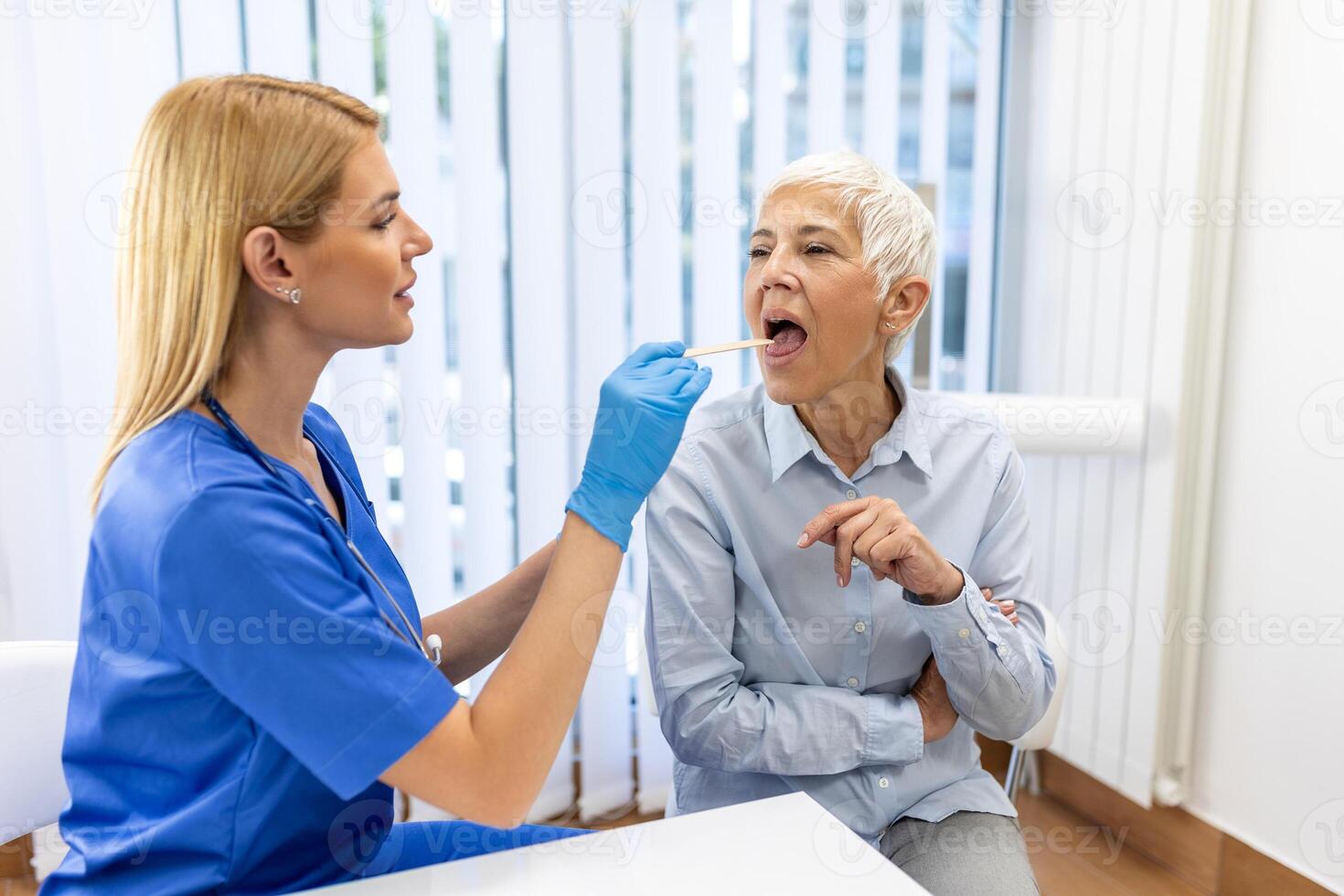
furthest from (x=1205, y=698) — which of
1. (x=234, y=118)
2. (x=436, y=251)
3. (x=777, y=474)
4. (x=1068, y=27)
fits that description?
(x=234, y=118)

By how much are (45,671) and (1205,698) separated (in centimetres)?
199

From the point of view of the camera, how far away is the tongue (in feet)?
4.40

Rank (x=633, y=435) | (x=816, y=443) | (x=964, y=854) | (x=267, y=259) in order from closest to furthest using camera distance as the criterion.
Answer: (x=267, y=259), (x=633, y=435), (x=964, y=854), (x=816, y=443)

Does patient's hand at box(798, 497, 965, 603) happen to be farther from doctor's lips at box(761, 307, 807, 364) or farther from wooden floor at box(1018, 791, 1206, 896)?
wooden floor at box(1018, 791, 1206, 896)

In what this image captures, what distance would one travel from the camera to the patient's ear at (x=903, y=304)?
4.50 ft

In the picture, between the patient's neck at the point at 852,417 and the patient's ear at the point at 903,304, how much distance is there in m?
0.06

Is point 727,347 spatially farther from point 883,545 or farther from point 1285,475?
point 1285,475

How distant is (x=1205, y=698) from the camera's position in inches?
Answer: 77.9

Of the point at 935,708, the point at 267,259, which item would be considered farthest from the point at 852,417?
the point at 267,259

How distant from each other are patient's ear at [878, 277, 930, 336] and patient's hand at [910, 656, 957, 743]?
0.46 meters

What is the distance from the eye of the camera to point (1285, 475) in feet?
5.81

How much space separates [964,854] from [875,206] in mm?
832

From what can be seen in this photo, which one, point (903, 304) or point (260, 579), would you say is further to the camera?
point (903, 304)

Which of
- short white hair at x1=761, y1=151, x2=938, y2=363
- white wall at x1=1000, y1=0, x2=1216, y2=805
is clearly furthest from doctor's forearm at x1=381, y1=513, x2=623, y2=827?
white wall at x1=1000, y1=0, x2=1216, y2=805
